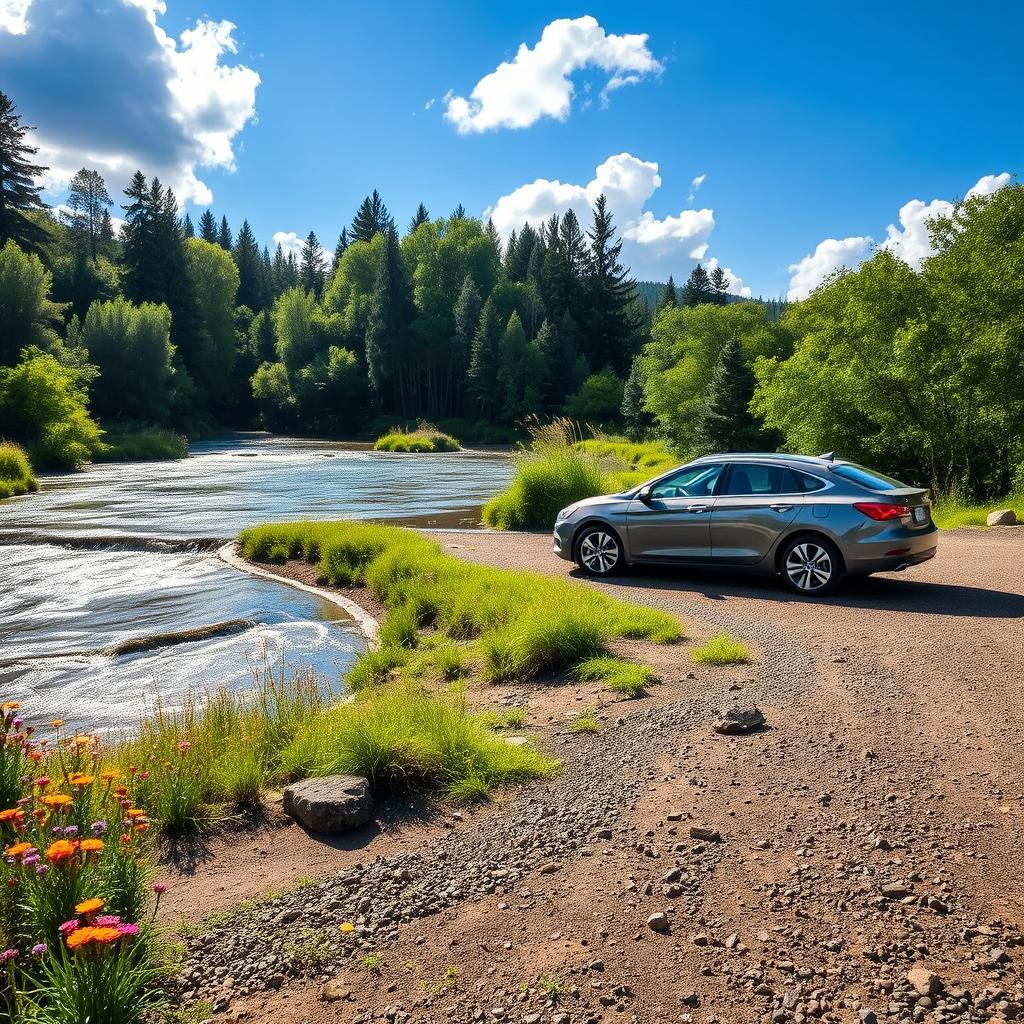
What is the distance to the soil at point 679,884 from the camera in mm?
2949

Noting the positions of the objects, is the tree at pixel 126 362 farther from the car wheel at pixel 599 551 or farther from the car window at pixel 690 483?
the car window at pixel 690 483

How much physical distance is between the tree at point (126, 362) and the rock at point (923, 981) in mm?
61533

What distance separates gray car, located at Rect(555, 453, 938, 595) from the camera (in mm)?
9680

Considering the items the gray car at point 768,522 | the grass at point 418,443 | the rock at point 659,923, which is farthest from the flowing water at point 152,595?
the grass at point 418,443

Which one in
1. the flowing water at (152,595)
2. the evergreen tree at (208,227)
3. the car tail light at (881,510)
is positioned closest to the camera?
the flowing water at (152,595)

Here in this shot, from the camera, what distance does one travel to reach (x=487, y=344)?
81.5 meters

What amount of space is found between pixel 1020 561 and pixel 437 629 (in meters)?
8.96

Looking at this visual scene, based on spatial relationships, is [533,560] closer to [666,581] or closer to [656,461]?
[666,581]

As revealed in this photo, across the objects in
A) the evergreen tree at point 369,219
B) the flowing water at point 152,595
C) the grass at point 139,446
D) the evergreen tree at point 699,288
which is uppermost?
the evergreen tree at point 369,219

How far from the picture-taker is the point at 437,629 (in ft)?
34.0

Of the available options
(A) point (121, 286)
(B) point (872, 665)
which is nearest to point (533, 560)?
(B) point (872, 665)

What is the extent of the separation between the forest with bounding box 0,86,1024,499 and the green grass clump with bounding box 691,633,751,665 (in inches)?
658

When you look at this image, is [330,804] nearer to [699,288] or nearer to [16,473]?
[16,473]

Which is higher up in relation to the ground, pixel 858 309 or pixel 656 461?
pixel 858 309
